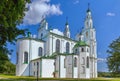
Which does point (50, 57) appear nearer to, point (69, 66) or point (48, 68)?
point (48, 68)

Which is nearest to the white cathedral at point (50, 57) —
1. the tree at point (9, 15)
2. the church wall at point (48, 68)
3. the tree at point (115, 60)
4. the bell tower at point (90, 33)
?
the church wall at point (48, 68)

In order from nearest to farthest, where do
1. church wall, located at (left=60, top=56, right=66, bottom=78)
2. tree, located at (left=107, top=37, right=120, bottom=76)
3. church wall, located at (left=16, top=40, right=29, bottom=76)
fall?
tree, located at (left=107, top=37, right=120, bottom=76) → church wall, located at (left=60, top=56, right=66, bottom=78) → church wall, located at (left=16, top=40, right=29, bottom=76)

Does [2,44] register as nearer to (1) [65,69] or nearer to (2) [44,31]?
(1) [65,69]

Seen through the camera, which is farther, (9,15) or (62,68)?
(62,68)

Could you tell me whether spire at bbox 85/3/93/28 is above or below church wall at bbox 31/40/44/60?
above

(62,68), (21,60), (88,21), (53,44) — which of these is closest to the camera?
(62,68)

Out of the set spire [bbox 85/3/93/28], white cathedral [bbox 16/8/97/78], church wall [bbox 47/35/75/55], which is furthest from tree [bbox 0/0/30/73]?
spire [bbox 85/3/93/28]

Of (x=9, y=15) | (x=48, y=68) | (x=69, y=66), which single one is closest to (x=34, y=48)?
(x=48, y=68)

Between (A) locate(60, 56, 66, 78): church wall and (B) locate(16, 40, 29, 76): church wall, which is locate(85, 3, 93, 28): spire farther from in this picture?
(B) locate(16, 40, 29, 76): church wall

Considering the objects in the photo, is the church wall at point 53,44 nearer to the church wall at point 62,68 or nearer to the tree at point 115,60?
the church wall at point 62,68

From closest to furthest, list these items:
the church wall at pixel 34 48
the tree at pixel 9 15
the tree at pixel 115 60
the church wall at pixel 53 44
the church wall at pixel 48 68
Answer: the tree at pixel 9 15
the tree at pixel 115 60
the church wall at pixel 48 68
the church wall at pixel 34 48
the church wall at pixel 53 44

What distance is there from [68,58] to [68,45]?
1192 centimetres

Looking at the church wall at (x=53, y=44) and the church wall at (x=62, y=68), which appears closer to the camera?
the church wall at (x=62, y=68)

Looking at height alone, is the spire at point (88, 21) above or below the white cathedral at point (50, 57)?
above
